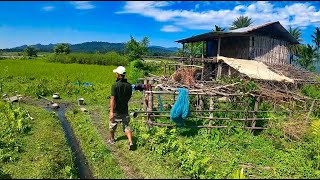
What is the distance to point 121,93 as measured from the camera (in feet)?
27.0

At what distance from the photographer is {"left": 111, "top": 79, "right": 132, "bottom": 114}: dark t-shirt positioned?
8.16 m

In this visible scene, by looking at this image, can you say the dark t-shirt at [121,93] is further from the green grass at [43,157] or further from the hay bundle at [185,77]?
the hay bundle at [185,77]

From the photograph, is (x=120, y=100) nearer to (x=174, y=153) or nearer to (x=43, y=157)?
(x=174, y=153)

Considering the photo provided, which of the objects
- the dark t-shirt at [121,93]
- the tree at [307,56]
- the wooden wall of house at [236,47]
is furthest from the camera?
the tree at [307,56]

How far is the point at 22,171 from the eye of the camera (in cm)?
688

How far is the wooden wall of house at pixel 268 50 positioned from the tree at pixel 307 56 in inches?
587

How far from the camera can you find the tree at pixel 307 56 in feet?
120

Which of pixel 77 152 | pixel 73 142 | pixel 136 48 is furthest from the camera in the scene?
pixel 136 48

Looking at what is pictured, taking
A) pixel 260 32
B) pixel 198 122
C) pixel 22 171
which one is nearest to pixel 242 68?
pixel 260 32

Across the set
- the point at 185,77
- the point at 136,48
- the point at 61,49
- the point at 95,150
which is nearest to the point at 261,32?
the point at 185,77

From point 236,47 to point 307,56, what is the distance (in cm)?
1929

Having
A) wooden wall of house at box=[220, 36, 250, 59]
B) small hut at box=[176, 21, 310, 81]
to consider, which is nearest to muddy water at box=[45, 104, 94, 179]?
small hut at box=[176, 21, 310, 81]

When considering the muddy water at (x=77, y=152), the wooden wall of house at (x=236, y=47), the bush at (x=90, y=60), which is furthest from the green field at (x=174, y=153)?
the bush at (x=90, y=60)

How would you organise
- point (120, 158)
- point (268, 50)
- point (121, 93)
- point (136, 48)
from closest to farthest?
point (120, 158), point (121, 93), point (268, 50), point (136, 48)
